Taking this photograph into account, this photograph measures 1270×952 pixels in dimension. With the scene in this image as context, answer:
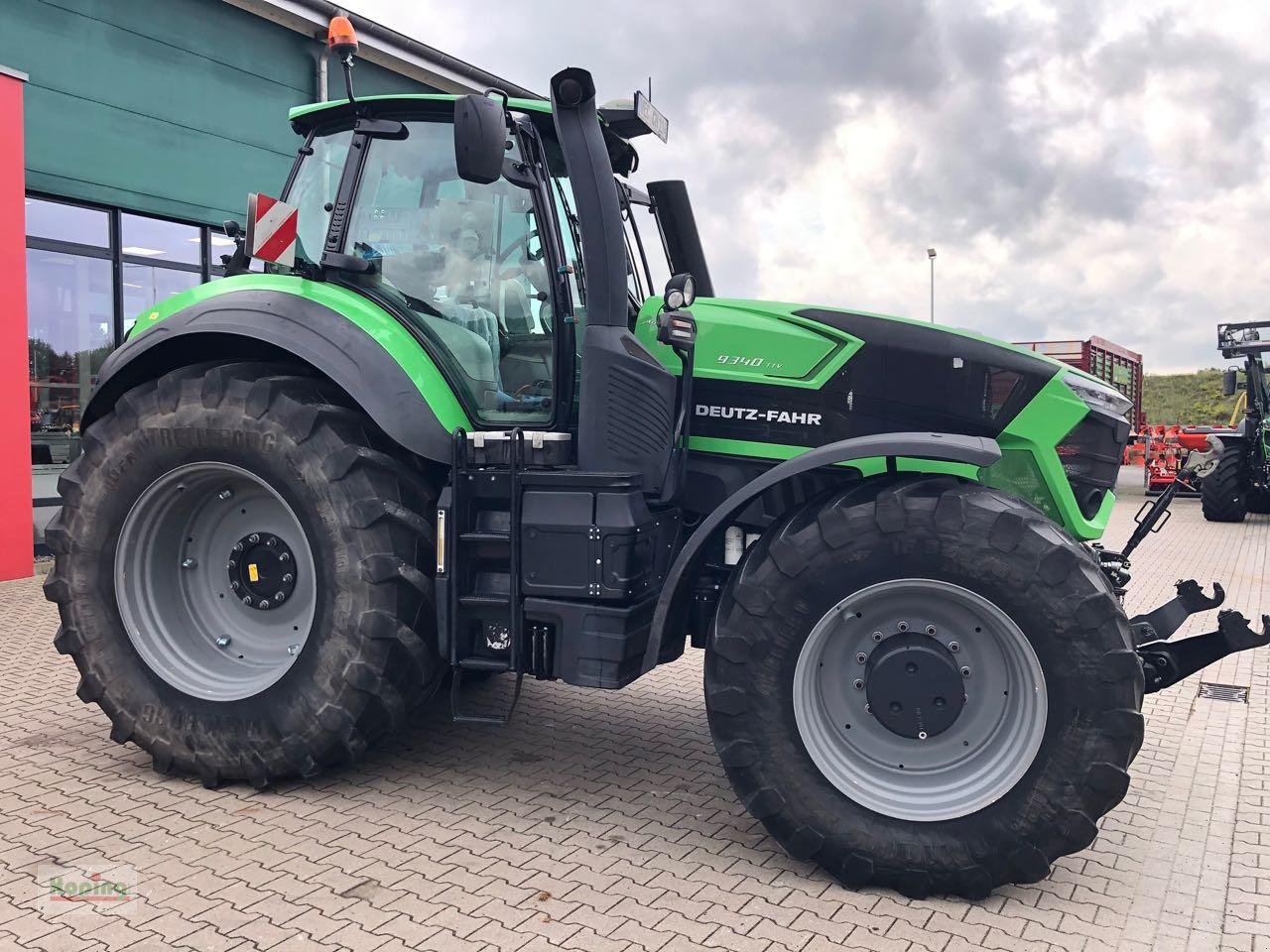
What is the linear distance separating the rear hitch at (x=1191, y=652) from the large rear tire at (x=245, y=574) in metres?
2.69

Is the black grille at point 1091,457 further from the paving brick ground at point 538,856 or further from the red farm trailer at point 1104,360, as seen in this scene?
the red farm trailer at point 1104,360

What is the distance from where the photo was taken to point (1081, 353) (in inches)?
911

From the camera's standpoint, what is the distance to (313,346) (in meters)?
3.96

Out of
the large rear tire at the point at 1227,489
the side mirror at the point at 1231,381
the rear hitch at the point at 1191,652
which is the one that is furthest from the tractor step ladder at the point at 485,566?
the side mirror at the point at 1231,381

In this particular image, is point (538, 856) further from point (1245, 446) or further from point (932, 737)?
point (1245, 446)

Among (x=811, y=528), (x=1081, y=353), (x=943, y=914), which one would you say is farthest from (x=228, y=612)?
(x=1081, y=353)

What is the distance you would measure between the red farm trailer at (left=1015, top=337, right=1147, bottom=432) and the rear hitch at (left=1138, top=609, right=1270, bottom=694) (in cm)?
1802

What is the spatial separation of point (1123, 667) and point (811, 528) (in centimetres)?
103

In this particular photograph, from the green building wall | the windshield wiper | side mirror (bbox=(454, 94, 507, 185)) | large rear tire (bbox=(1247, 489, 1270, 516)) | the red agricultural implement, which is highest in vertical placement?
the green building wall

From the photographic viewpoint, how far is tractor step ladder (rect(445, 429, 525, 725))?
3844mm

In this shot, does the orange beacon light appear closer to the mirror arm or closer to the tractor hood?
the mirror arm

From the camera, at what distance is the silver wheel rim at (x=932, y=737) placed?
3285 millimetres

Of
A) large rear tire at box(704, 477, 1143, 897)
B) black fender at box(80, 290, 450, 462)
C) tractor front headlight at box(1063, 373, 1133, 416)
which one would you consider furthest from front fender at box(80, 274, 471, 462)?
tractor front headlight at box(1063, 373, 1133, 416)

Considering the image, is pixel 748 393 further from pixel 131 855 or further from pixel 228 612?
pixel 131 855
